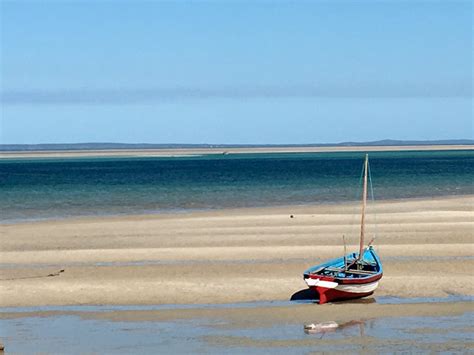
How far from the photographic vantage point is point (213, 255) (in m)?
27.5

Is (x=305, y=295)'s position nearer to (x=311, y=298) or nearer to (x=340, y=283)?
(x=311, y=298)

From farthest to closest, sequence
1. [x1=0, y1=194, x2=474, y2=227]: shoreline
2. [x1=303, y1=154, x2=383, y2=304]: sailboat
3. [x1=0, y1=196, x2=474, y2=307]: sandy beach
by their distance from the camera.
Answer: [x1=0, y1=194, x2=474, y2=227]: shoreline
[x1=0, y1=196, x2=474, y2=307]: sandy beach
[x1=303, y1=154, x2=383, y2=304]: sailboat

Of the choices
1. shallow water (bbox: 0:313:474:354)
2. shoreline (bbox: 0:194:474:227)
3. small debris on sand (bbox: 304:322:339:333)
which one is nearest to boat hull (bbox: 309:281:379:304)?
shallow water (bbox: 0:313:474:354)

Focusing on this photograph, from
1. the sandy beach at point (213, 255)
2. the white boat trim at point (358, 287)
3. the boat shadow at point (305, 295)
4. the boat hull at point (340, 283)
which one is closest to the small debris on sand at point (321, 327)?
the boat hull at point (340, 283)

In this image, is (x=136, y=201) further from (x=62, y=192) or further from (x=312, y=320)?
(x=312, y=320)

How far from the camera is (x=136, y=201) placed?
5281 cm

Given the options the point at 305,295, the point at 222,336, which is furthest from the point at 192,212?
the point at 222,336

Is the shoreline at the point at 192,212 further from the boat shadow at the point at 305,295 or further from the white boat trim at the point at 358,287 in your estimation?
the white boat trim at the point at 358,287

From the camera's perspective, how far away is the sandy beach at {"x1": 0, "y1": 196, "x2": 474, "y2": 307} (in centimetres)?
2209

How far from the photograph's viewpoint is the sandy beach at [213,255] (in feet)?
72.5

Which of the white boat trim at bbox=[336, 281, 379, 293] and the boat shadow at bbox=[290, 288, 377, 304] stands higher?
the white boat trim at bbox=[336, 281, 379, 293]

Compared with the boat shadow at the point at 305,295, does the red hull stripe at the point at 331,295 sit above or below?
above

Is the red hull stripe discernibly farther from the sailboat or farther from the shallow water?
the shallow water

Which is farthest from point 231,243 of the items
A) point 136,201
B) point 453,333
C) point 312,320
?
point 136,201
